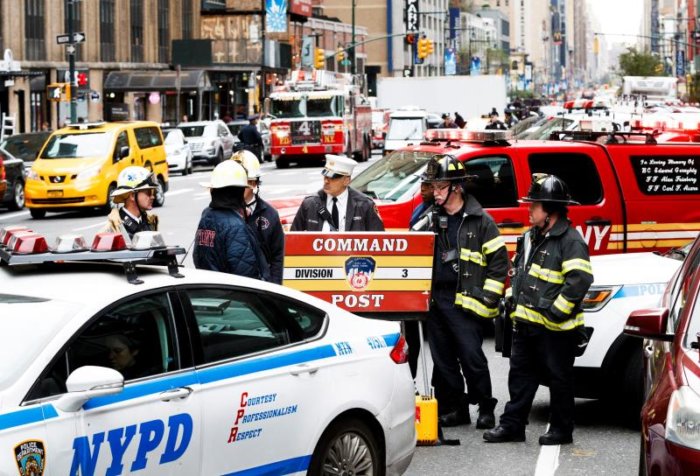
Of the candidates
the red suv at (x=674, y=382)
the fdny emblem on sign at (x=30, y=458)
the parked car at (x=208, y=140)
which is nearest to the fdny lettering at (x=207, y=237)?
the red suv at (x=674, y=382)

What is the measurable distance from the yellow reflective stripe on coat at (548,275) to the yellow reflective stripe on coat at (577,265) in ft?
0.17

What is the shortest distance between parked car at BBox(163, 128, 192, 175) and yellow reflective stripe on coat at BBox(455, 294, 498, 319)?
34181mm

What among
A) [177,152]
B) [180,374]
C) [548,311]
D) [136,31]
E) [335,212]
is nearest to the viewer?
[180,374]

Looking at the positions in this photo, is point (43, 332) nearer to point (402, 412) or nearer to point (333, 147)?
point (402, 412)

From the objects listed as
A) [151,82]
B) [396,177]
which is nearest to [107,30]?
[151,82]

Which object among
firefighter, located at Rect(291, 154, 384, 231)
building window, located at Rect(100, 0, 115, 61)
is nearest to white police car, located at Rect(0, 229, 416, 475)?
firefighter, located at Rect(291, 154, 384, 231)

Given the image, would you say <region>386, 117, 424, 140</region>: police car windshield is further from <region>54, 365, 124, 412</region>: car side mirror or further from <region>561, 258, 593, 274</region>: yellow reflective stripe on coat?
<region>54, 365, 124, 412</region>: car side mirror

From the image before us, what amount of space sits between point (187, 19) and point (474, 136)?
69566mm

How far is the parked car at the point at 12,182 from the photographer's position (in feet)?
95.9

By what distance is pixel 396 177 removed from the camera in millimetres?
13789

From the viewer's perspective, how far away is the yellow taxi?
27703 mm

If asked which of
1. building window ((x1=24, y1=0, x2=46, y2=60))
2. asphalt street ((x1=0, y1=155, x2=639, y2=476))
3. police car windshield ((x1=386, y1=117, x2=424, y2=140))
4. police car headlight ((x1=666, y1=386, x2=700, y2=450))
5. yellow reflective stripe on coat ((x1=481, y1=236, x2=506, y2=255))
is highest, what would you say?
building window ((x1=24, y1=0, x2=46, y2=60))

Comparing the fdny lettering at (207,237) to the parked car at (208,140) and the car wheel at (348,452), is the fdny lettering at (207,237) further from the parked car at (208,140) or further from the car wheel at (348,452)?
the parked car at (208,140)

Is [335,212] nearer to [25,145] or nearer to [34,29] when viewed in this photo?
[25,145]
